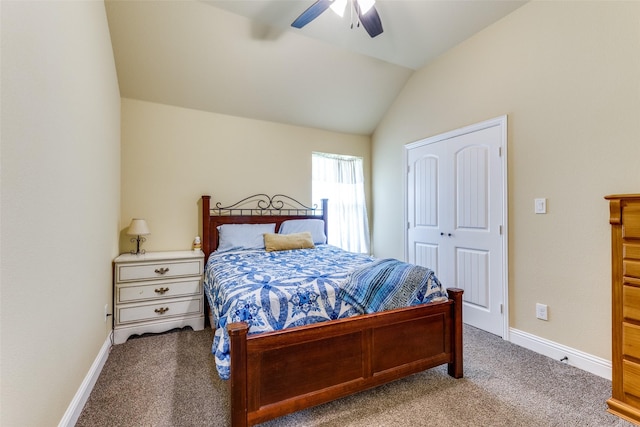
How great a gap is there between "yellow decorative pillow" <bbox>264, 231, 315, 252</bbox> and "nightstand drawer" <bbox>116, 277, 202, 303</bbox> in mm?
797

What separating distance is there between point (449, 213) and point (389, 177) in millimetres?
1157

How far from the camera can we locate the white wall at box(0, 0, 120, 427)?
944mm

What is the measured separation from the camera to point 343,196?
4.26m

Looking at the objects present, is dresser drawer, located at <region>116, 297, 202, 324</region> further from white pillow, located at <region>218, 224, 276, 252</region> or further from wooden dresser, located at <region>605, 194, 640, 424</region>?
wooden dresser, located at <region>605, 194, 640, 424</region>

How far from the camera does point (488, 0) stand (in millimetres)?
2385

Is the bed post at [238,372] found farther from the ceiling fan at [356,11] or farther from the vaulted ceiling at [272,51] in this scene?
the vaulted ceiling at [272,51]

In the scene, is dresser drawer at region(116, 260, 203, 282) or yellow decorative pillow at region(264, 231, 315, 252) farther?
yellow decorative pillow at region(264, 231, 315, 252)

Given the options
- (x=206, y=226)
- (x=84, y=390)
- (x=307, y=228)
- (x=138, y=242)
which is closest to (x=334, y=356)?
(x=84, y=390)

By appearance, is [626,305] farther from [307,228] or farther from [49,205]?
[49,205]

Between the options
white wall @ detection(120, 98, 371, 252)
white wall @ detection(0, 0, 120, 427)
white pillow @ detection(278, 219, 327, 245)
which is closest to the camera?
white wall @ detection(0, 0, 120, 427)

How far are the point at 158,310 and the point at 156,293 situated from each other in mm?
160

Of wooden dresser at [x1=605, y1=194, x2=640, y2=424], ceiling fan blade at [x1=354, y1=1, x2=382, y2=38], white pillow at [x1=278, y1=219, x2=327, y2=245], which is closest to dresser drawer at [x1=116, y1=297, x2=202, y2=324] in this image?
white pillow at [x1=278, y1=219, x2=327, y2=245]

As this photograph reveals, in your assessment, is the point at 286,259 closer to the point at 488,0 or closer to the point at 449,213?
the point at 449,213

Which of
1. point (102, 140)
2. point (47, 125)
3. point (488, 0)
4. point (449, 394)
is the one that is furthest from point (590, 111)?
point (102, 140)
